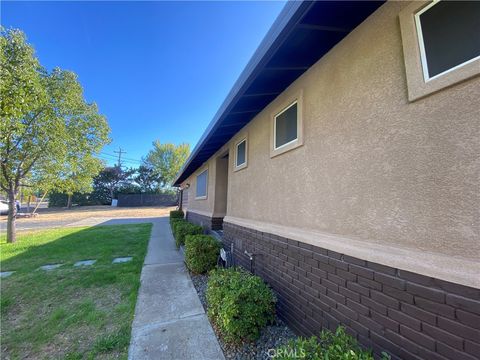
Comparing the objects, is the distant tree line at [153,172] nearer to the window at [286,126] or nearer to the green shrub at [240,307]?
the window at [286,126]

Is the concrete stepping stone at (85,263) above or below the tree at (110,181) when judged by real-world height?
below

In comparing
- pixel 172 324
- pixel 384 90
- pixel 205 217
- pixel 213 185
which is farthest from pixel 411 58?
pixel 205 217

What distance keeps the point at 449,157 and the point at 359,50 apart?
138cm

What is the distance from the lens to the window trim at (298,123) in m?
3.08

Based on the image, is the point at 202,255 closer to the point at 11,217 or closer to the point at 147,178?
the point at 11,217

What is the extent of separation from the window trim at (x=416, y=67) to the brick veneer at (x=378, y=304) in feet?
4.19

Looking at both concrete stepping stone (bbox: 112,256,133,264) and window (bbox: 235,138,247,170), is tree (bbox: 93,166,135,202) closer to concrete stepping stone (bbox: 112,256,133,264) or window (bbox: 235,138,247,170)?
concrete stepping stone (bbox: 112,256,133,264)

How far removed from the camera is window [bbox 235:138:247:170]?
5274 millimetres

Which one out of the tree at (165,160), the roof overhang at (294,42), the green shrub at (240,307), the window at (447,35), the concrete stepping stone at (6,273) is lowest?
the concrete stepping stone at (6,273)

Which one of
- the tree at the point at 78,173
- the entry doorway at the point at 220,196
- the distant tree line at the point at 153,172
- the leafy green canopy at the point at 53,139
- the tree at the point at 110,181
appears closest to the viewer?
the entry doorway at the point at 220,196

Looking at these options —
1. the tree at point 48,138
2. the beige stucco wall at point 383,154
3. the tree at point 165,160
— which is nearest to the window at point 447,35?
the beige stucco wall at point 383,154

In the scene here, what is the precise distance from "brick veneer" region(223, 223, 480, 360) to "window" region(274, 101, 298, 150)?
4.86ft

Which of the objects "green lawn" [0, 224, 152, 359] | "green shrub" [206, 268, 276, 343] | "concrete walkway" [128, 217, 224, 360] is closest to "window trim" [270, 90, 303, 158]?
"green shrub" [206, 268, 276, 343]

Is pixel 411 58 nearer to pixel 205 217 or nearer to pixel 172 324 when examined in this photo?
pixel 172 324
